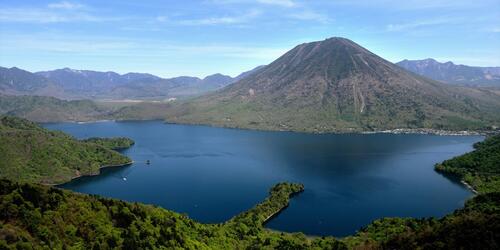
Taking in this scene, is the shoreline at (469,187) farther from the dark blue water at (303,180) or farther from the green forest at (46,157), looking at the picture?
the green forest at (46,157)

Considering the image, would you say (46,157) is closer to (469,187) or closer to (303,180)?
(303,180)

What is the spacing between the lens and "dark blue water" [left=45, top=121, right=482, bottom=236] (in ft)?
296

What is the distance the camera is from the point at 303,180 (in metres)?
117

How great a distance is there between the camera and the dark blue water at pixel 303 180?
9031 centimetres

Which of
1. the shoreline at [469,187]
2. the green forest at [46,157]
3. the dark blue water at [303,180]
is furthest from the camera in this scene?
the green forest at [46,157]

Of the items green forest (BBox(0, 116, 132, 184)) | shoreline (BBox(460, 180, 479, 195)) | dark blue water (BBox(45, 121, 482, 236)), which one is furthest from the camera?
green forest (BBox(0, 116, 132, 184))

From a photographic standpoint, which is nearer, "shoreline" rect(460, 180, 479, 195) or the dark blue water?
the dark blue water

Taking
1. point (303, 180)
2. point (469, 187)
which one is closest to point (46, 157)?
point (303, 180)

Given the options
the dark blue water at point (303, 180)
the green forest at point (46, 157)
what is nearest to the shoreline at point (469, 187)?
the dark blue water at point (303, 180)

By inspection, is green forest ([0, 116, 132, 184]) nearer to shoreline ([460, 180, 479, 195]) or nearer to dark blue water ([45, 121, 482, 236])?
dark blue water ([45, 121, 482, 236])

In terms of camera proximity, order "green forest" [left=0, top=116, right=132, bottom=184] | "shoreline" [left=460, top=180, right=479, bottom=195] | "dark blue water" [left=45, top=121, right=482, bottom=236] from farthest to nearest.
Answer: "green forest" [left=0, top=116, right=132, bottom=184] → "shoreline" [left=460, top=180, right=479, bottom=195] → "dark blue water" [left=45, top=121, right=482, bottom=236]

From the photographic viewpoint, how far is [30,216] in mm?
44656

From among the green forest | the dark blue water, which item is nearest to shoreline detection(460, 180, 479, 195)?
the dark blue water

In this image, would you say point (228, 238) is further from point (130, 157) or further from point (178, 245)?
point (130, 157)
